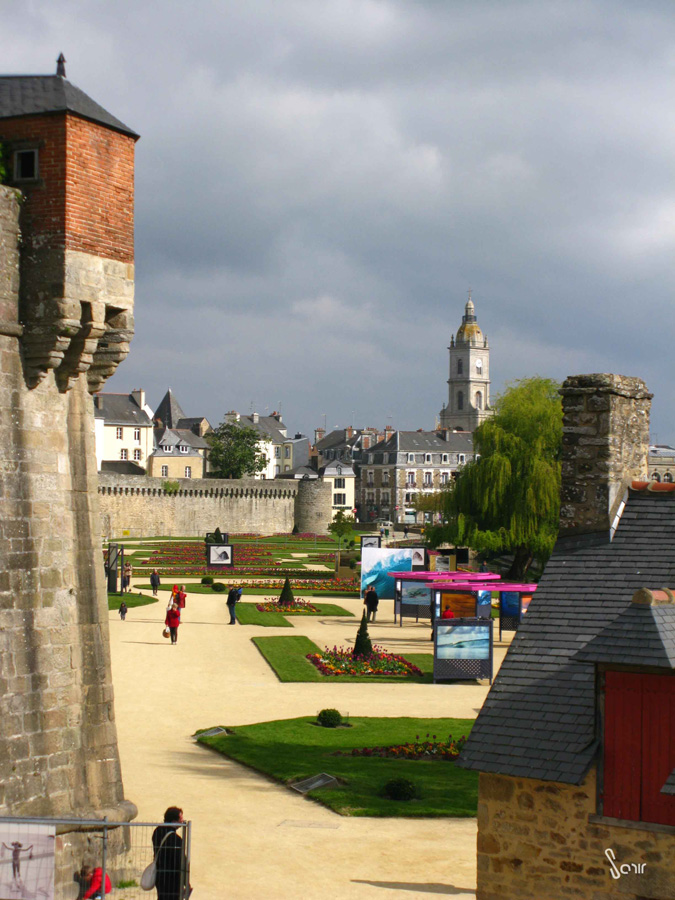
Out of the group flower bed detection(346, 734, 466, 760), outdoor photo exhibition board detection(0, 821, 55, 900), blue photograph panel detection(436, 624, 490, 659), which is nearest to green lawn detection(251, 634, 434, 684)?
A: blue photograph panel detection(436, 624, 490, 659)

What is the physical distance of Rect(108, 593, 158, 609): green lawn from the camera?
121 ft

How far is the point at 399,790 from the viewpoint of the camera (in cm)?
1473

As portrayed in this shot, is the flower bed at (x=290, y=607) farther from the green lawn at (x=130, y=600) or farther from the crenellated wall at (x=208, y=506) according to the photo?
the crenellated wall at (x=208, y=506)

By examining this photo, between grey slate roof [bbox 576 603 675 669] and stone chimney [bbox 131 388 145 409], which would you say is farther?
stone chimney [bbox 131 388 145 409]

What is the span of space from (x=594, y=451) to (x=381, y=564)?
89.4 feet

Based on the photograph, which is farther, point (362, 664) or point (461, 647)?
point (362, 664)

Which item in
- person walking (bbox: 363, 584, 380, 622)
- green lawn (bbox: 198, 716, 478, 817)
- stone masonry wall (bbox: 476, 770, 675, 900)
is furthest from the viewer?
person walking (bbox: 363, 584, 380, 622)

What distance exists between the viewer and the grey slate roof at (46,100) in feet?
37.4

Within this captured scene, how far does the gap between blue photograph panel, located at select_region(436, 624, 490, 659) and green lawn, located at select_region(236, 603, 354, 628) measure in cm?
944

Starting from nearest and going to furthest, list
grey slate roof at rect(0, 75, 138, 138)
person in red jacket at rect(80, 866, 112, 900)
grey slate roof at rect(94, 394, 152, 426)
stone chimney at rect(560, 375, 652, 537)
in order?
person in red jacket at rect(80, 866, 112, 900)
stone chimney at rect(560, 375, 652, 537)
grey slate roof at rect(0, 75, 138, 138)
grey slate roof at rect(94, 394, 152, 426)

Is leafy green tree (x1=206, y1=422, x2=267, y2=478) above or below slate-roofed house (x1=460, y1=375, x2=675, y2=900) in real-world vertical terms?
above

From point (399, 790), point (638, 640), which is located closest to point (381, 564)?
point (399, 790)

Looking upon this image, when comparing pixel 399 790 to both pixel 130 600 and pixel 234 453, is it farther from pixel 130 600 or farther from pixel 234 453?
pixel 234 453

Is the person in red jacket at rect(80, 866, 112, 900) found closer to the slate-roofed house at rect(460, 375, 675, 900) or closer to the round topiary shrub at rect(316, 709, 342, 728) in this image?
the slate-roofed house at rect(460, 375, 675, 900)
